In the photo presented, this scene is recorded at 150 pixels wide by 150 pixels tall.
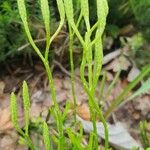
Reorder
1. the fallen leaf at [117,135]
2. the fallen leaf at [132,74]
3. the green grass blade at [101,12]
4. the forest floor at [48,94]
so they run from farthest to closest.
Answer: the fallen leaf at [132,74] < the forest floor at [48,94] < the fallen leaf at [117,135] < the green grass blade at [101,12]

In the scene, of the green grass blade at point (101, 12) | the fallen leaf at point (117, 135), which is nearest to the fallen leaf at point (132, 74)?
the fallen leaf at point (117, 135)

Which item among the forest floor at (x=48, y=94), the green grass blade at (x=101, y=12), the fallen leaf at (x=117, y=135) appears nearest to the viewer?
the green grass blade at (x=101, y=12)

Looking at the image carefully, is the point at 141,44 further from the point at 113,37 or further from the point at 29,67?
the point at 29,67

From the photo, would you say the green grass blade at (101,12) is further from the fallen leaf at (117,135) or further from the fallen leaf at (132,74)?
the fallen leaf at (132,74)

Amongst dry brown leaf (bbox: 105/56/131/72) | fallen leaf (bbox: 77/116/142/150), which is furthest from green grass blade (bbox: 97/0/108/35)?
dry brown leaf (bbox: 105/56/131/72)

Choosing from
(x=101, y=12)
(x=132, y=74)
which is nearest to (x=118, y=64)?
(x=132, y=74)

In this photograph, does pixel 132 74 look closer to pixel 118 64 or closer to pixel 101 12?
pixel 118 64

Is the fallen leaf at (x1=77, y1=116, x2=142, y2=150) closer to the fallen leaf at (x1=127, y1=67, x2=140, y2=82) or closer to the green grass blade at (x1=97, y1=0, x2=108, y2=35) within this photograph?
the fallen leaf at (x1=127, y1=67, x2=140, y2=82)

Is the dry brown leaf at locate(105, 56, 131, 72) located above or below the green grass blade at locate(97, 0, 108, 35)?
below

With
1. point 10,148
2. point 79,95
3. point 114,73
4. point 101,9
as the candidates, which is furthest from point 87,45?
point 114,73

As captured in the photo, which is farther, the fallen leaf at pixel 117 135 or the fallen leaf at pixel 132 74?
the fallen leaf at pixel 132 74

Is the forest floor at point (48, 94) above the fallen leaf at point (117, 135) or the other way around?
above
